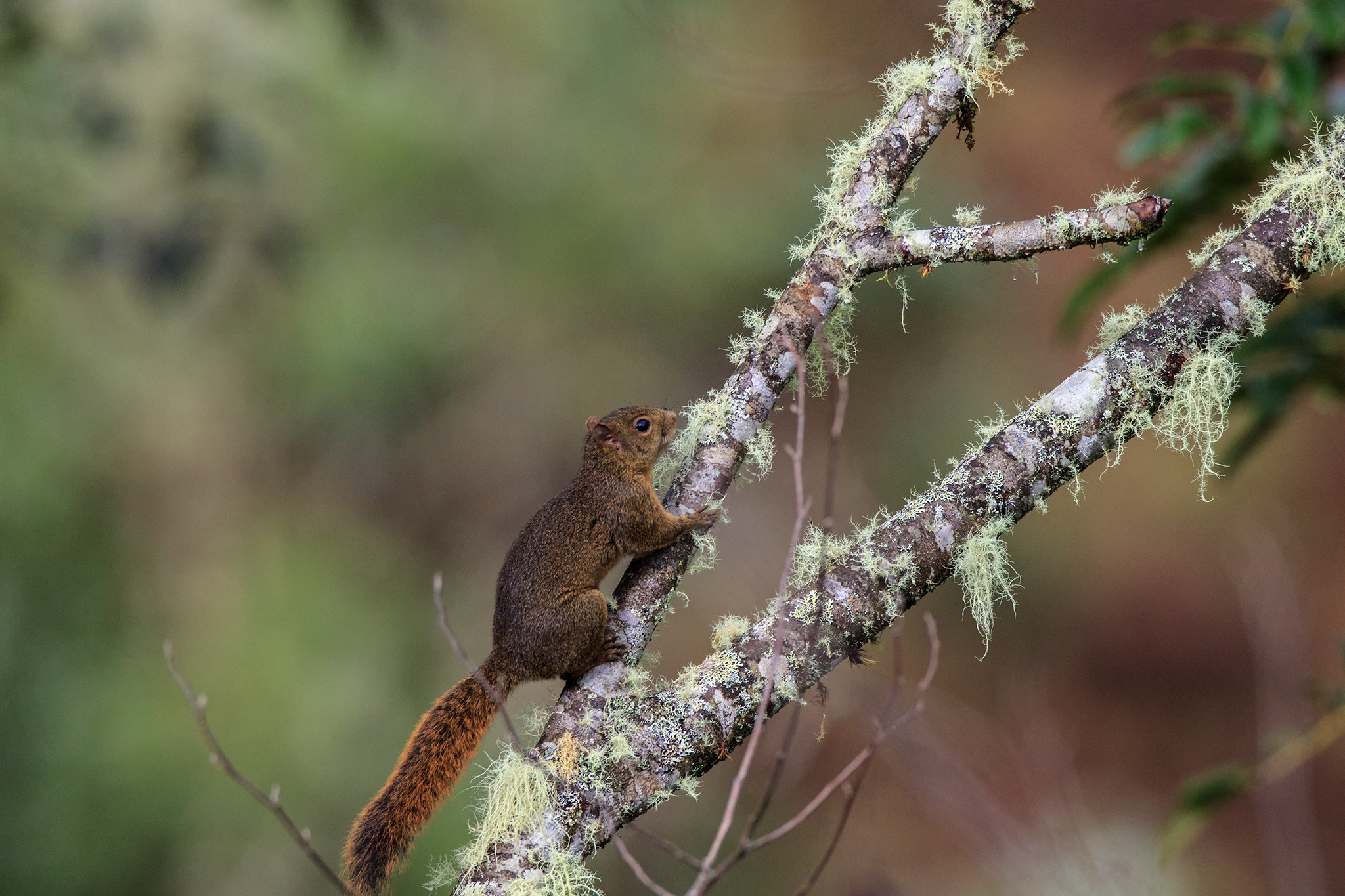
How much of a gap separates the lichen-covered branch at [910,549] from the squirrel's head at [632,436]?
493 millimetres

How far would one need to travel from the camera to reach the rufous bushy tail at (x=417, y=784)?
47.9 inches

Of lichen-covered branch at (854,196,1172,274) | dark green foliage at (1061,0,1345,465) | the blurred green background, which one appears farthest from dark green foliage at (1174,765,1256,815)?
the blurred green background

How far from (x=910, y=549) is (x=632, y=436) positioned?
0.65 metres

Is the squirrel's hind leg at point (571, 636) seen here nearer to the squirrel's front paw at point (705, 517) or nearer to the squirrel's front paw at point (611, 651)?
the squirrel's front paw at point (611, 651)

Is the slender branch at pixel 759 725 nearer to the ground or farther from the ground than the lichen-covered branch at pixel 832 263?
nearer to the ground

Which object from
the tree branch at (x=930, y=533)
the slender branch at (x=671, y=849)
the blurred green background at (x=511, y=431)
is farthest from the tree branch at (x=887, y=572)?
the blurred green background at (x=511, y=431)

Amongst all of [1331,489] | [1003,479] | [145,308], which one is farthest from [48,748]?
[1331,489]

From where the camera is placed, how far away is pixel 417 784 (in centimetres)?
130

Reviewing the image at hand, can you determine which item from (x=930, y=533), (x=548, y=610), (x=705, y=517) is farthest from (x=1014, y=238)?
(x=548, y=610)

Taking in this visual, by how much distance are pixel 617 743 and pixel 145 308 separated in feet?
12.5

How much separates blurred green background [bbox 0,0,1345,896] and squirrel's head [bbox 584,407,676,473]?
2619 mm

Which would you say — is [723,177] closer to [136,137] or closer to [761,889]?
[136,137]

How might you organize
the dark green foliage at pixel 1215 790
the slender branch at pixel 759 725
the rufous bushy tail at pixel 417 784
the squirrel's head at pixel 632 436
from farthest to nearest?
the squirrel's head at pixel 632 436 < the dark green foliage at pixel 1215 790 < the rufous bushy tail at pixel 417 784 < the slender branch at pixel 759 725

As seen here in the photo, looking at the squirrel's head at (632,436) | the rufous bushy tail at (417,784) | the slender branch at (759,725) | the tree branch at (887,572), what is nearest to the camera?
the slender branch at (759,725)
